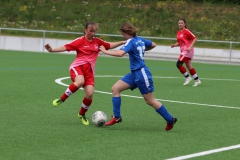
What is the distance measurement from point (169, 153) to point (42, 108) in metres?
4.46

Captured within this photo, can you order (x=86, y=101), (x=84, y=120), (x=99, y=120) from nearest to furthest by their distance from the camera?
(x=99, y=120) < (x=84, y=120) < (x=86, y=101)

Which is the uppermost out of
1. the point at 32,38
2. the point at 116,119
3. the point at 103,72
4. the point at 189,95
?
the point at 116,119

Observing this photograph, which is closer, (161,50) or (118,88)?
(118,88)

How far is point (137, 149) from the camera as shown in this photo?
7.91 metres

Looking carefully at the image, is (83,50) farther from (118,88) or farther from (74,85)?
(118,88)

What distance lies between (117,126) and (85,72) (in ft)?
3.61

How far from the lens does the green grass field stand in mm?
7691

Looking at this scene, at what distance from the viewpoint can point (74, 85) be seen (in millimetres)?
10109

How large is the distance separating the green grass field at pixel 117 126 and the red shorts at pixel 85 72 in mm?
684

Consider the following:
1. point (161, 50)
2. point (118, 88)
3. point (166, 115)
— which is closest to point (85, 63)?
point (118, 88)

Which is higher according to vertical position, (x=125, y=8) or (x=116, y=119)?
(x=116, y=119)

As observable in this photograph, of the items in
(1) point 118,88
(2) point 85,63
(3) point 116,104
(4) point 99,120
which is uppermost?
(2) point 85,63

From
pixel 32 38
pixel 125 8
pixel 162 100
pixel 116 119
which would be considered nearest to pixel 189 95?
pixel 162 100

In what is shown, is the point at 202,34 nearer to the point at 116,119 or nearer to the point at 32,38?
the point at 32,38
